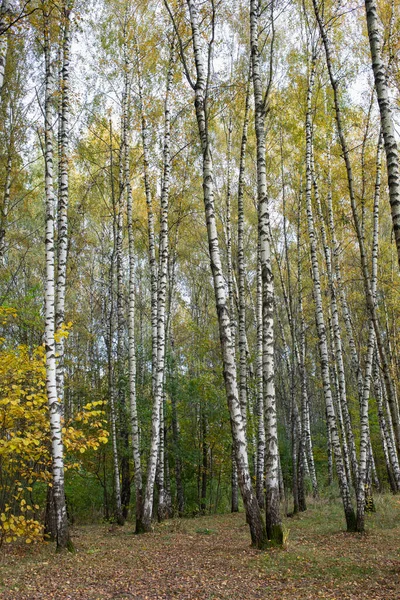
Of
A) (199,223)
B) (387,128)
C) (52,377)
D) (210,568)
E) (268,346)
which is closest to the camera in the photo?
(387,128)

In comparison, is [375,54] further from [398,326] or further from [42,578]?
[398,326]

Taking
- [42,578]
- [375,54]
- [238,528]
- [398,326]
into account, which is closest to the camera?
[375,54]

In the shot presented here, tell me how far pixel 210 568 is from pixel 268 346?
3093mm

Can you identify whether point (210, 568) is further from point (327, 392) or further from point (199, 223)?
point (199, 223)

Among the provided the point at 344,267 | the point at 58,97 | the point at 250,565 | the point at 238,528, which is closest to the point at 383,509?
the point at 238,528

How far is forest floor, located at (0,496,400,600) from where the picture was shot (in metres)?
4.24

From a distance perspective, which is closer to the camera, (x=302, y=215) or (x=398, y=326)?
(x=302, y=215)

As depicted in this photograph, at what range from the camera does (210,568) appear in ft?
17.5

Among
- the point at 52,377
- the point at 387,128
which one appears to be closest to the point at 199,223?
the point at 52,377

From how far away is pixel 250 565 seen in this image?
518 centimetres

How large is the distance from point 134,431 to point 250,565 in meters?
4.44

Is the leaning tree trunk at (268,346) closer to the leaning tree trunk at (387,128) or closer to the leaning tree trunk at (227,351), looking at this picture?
the leaning tree trunk at (227,351)

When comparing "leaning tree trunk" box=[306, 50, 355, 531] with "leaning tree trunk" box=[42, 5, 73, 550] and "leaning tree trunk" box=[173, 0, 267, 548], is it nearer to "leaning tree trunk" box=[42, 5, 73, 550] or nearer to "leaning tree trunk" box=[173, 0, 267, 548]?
"leaning tree trunk" box=[173, 0, 267, 548]

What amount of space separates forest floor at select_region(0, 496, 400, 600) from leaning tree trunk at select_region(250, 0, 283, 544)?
0.53 m
